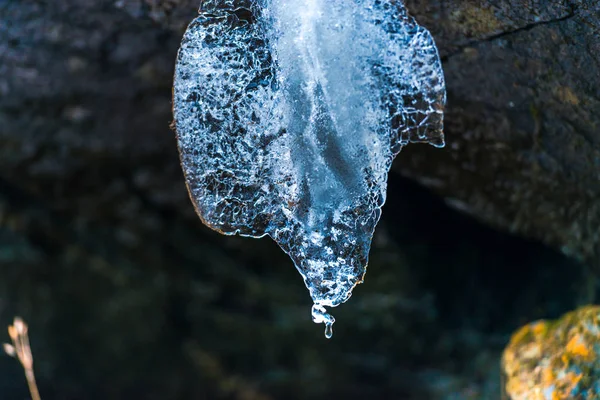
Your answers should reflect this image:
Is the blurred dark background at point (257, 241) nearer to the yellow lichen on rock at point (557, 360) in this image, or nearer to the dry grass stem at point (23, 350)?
the yellow lichen on rock at point (557, 360)

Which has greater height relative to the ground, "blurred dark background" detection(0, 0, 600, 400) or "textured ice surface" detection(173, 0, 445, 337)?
"textured ice surface" detection(173, 0, 445, 337)

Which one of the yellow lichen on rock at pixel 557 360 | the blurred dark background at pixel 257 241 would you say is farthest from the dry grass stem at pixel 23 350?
the yellow lichen on rock at pixel 557 360

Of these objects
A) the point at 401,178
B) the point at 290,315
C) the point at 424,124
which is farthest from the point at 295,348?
the point at 424,124

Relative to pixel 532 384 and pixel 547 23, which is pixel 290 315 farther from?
pixel 547 23

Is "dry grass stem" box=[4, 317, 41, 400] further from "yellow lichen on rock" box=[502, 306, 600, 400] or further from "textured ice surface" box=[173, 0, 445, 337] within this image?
"yellow lichen on rock" box=[502, 306, 600, 400]

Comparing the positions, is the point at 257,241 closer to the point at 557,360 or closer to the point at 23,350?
the point at 23,350

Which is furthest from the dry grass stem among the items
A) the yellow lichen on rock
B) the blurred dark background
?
the yellow lichen on rock

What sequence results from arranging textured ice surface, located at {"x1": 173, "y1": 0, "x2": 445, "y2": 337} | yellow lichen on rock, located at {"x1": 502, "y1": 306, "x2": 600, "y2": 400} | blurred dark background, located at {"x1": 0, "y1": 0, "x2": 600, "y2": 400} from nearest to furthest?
textured ice surface, located at {"x1": 173, "y1": 0, "x2": 445, "y2": 337}, yellow lichen on rock, located at {"x1": 502, "y1": 306, "x2": 600, "y2": 400}, blurred dark background, located at {"x1": 0, "y1": 0, "x2": 600, "y2": 400}

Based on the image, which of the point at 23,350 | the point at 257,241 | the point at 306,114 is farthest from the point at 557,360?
the point at 23,350
